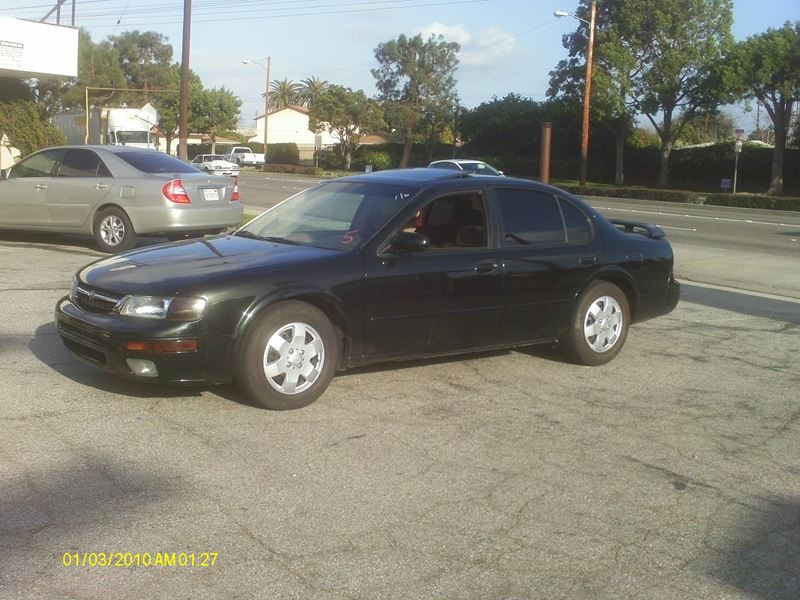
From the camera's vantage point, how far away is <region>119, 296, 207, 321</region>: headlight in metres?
5.36

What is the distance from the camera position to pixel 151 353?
5344 millimetres

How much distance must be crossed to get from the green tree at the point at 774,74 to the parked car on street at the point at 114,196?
121 ft

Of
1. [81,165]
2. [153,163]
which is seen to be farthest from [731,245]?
[81,165]

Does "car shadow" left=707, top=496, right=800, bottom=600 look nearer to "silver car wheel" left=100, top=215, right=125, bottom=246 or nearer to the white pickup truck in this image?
"silver car wheel" left=100, top=215, right=125, bottom=246

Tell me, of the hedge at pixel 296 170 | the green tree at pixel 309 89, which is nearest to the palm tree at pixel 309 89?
the green tree at pixel 309 89

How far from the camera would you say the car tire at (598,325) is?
23.2 ft

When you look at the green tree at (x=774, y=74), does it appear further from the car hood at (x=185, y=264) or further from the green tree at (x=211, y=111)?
the green tree at (x=211, y=111)

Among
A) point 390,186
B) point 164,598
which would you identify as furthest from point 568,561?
point 390,186

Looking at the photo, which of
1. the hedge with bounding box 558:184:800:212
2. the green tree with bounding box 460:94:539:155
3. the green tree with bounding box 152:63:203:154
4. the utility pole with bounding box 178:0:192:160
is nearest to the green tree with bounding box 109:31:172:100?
the green tree with bounding box 152:63:203:154

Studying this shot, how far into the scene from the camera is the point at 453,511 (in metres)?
4.36

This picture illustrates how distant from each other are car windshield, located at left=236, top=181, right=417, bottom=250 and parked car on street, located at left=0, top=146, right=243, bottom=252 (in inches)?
209

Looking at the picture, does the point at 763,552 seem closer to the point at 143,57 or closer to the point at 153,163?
the point at 153,163
